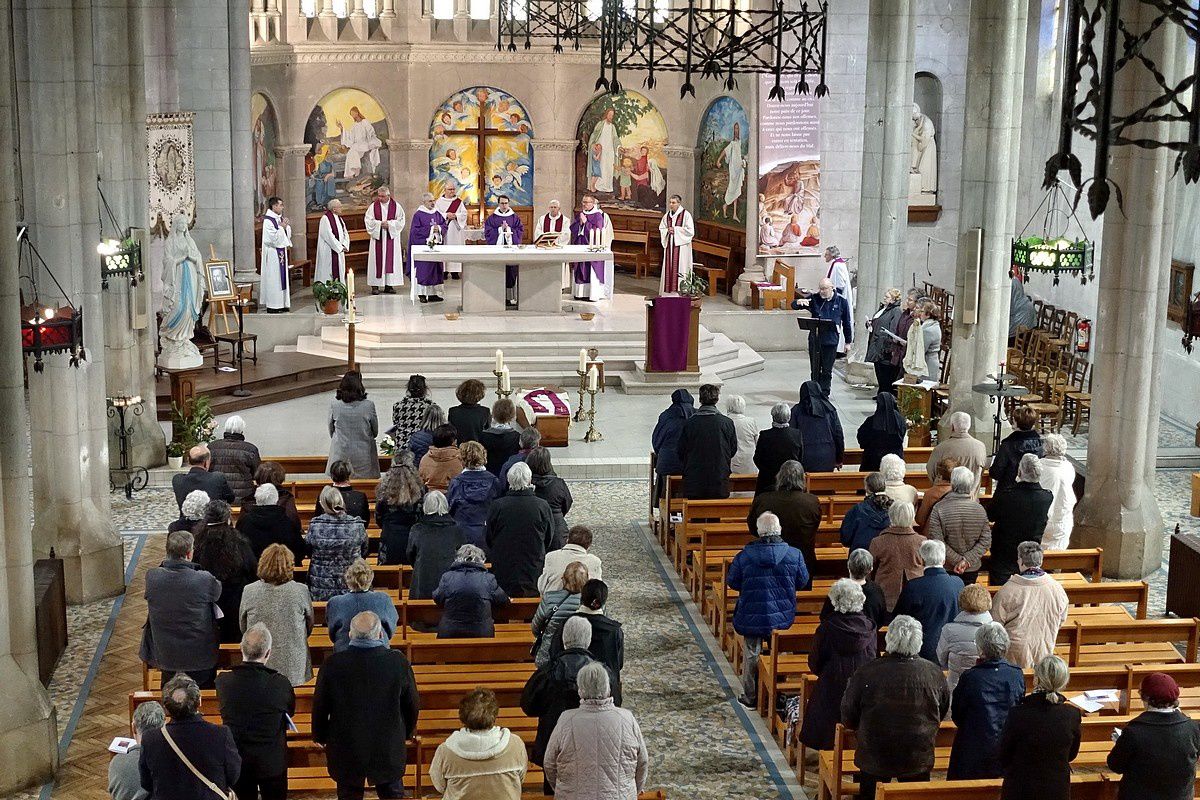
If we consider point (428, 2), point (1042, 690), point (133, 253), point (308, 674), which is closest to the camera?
point (1042, 690)

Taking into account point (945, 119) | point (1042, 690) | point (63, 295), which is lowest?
point (1042, 690)

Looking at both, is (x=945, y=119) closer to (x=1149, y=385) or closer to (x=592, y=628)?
(x=1149, y=385)

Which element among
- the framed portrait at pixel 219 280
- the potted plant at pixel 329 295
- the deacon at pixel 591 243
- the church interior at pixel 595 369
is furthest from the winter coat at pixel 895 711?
the deacon at pixel 591 243

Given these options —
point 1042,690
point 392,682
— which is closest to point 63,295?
point 392,682

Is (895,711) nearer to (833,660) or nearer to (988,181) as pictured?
(833,660)

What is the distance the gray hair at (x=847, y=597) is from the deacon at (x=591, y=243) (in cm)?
1579

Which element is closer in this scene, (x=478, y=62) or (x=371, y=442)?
(x=371, y=442)

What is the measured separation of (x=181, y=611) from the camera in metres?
9.75

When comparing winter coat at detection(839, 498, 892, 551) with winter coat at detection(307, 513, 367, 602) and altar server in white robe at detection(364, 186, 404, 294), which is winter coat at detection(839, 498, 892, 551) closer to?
winter coat at detection(307, 513, 367, 602)

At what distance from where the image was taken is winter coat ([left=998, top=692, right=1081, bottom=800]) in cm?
790

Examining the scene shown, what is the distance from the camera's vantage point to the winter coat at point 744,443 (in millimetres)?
14445

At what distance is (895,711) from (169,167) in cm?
1486

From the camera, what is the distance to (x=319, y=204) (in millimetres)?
28062

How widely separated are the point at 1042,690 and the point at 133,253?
9994mm
